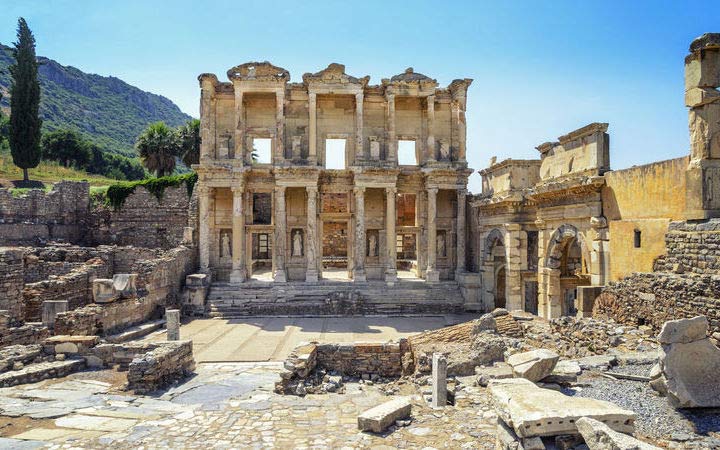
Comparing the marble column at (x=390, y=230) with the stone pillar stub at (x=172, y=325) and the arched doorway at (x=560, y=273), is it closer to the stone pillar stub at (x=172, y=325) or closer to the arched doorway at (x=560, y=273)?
the arched doorway at (x=560, y=273)

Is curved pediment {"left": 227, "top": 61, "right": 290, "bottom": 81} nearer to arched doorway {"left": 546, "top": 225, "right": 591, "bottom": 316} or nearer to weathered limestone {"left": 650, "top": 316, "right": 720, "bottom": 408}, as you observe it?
arched doorway {"left": 546, "top": 225, "right": 591, "bottom": 316}

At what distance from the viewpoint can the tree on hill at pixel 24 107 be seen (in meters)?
34.3

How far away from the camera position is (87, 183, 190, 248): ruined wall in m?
28.6

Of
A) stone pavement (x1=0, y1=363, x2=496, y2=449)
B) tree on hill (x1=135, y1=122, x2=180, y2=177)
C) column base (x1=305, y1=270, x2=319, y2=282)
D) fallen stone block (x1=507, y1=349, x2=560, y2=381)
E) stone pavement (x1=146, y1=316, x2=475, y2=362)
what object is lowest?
stone pavement (x1=146, y1=316, x2=475, y2=362)

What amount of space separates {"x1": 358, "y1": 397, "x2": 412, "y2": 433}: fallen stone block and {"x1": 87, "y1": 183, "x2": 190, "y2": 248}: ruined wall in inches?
910

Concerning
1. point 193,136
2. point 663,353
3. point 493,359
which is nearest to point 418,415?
point 493,359

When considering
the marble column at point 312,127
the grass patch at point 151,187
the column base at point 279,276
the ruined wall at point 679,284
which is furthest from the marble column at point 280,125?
the ruined wall at point 679,284

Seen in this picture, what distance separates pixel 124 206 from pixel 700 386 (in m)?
29.6

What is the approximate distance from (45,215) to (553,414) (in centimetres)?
2951

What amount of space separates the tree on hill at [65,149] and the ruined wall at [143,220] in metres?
29.6

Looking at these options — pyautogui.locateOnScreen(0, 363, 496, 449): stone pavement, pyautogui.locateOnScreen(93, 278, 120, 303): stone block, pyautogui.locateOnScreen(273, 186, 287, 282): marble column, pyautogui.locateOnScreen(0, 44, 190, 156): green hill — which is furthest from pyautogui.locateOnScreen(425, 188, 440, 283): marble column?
pyautogui.locateOnScreen(0, 44, 190, 156): green hill

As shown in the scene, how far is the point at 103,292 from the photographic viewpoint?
16.4m

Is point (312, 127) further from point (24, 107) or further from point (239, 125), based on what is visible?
point (24, 107)

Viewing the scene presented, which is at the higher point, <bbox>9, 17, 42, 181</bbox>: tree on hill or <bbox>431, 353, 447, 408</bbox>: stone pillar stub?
<bbox>9, 17, 42, 181</bbox>: tree on hill
